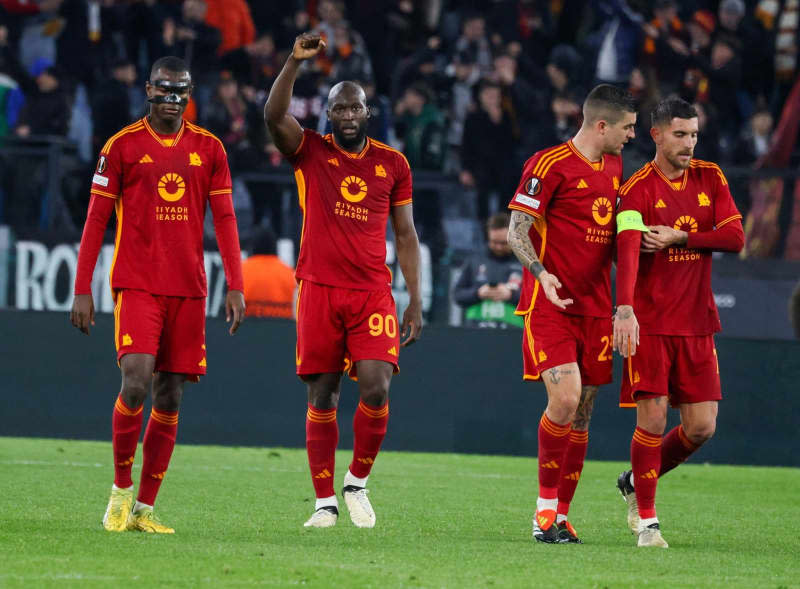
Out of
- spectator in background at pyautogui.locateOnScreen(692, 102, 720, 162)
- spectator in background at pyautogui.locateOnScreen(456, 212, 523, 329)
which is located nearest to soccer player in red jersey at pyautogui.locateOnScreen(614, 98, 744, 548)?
spectator in background at pyautogui.locateOnScreen(456, 212, 523, 329)

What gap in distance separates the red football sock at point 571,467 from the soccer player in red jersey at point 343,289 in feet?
3.39

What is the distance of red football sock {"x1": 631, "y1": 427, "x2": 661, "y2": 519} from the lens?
8156mm

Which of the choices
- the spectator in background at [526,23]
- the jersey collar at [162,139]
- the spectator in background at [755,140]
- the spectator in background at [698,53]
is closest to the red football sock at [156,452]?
the jersey collar at [162,139]

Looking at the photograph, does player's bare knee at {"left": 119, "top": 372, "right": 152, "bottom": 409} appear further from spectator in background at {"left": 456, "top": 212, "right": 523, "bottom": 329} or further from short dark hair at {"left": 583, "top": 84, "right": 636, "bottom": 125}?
spectator in background at {"left": 456, "top": 212, "right": 523, "bottom": 329}

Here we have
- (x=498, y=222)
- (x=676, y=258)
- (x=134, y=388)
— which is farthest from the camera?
(x=498, y=222)

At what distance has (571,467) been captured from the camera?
8.55 metres

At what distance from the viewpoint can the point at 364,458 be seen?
8.44 metres

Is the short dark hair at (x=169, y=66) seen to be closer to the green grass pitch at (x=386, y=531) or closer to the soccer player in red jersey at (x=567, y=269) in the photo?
the soccer player in red jersey at (x=567, y=269)

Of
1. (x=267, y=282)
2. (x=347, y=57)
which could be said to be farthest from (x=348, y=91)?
(x=347, y=57)

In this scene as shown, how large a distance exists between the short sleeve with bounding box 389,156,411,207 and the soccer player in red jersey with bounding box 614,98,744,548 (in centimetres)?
121

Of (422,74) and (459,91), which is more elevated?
(422,74)

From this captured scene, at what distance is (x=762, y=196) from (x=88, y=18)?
887cm

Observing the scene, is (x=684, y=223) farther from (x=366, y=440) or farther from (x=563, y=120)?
(x=563, y=120)

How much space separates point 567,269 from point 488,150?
366 inches
